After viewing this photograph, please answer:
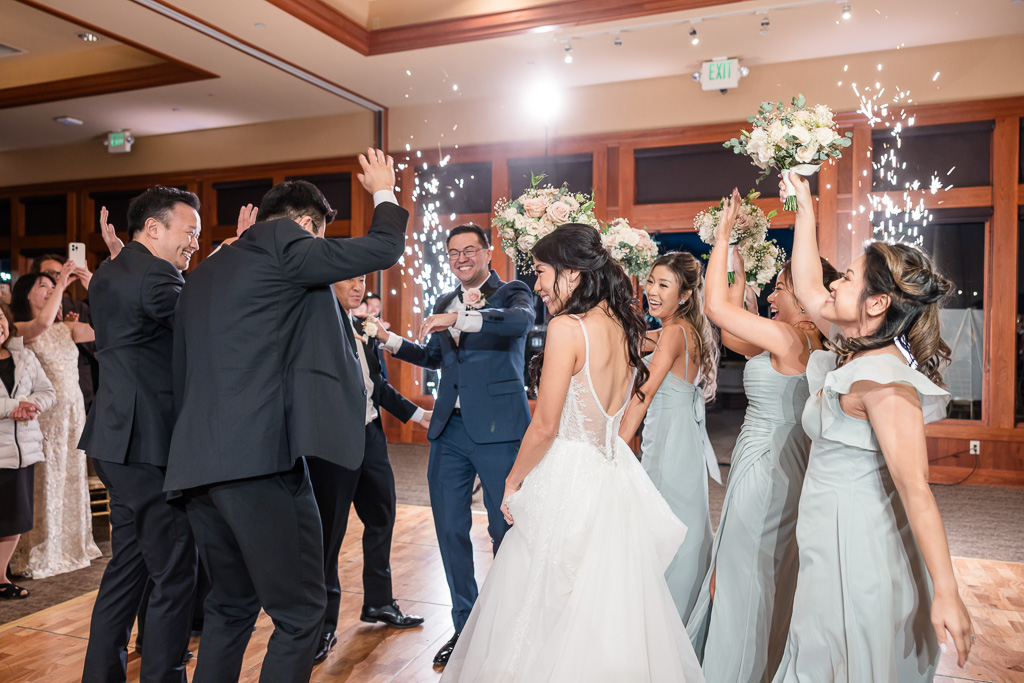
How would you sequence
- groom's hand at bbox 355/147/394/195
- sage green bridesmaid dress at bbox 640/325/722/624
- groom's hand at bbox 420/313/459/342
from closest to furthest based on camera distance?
groom's hand at bbox 355/147/394/195 < groom's hand at bbox 420/313/459/342 < sage green bridesmaid dress at bbox 640/325/722/624

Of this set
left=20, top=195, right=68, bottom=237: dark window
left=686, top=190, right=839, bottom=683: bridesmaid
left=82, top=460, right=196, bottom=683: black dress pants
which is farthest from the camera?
left=20, top=195, right=68, bottom=237: dark window

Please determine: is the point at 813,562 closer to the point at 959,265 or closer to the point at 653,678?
the point at 653,678

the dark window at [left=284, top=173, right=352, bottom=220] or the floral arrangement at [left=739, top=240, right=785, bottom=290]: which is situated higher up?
the dark window at [left=284, top=173, right=352, bottom=220]

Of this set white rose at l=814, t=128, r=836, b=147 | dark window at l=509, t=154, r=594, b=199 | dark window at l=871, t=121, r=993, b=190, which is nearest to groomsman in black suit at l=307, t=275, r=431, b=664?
white rose at l=814, t=128, r=836, b=147

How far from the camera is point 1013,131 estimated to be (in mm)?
6477

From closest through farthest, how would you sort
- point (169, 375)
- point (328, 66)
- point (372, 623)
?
point (169, 375), point (372, 623), point (328, 66)

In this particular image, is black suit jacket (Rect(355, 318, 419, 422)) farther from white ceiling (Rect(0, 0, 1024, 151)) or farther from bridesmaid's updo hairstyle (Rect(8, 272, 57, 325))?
white ceiling (Rect(0, 0, 1024, 151))

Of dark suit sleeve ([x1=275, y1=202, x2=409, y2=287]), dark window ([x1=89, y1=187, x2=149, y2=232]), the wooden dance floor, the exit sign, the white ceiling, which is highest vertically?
the white ceiling

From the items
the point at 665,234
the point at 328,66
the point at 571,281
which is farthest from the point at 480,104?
the point at 571,281

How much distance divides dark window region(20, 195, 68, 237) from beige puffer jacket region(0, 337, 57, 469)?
1.17 meters

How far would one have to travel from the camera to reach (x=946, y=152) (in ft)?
21.7

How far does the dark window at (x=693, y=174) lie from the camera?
7256mm

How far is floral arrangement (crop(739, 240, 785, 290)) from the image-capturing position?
316 centimetres

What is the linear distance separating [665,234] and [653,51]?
177cm
